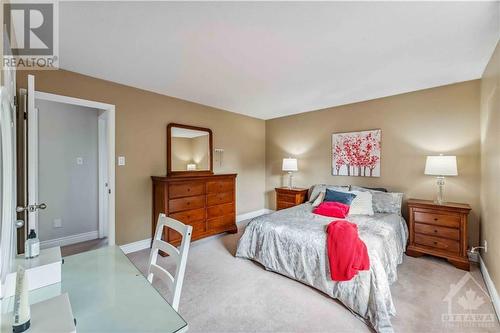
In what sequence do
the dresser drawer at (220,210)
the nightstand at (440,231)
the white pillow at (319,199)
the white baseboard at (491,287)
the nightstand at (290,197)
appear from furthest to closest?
1. the nightstand at (290,197)
2. the dresser drawer at (220,210)
3. the white pillow at (319,199)
4. the nightstand at (440,231)
5. the white baseboard at (491,287)

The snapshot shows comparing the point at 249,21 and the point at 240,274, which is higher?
the point at 249,21

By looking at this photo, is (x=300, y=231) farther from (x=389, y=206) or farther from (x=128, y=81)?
(x=128, y=81)

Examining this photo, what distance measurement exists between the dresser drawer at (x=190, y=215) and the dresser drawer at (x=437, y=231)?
9.69 feet

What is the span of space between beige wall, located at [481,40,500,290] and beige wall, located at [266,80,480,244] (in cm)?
24

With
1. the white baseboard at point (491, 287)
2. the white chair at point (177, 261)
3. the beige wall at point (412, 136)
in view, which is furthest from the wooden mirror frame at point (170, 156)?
the white baseboard at point (491, 287)

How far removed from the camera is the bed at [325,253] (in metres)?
1.74

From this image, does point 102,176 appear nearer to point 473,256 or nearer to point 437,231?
point 437,231

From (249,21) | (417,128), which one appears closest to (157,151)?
(249,21)

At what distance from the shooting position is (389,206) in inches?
120

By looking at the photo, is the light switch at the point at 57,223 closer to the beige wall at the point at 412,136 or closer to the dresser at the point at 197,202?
the dresser at the point at 197,202

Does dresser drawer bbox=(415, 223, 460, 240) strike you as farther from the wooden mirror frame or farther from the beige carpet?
the wooden mirror frame

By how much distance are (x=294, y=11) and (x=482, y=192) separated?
3.04 meters

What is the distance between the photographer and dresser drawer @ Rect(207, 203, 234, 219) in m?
3.55

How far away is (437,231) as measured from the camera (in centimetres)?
270
